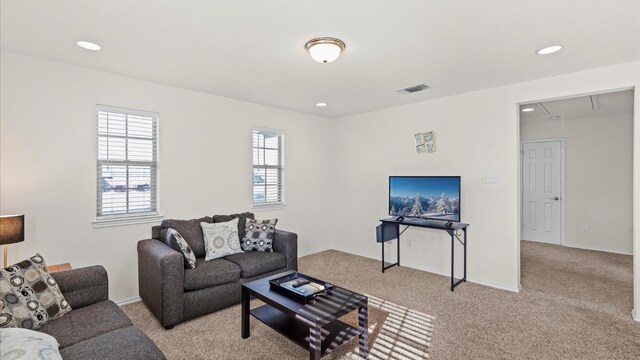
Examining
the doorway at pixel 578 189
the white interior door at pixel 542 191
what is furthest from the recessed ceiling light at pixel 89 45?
the white interior door at pixel 542 191

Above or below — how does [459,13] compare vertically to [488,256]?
above

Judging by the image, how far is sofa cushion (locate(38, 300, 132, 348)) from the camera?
1.78 m

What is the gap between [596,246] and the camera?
5.61 meters

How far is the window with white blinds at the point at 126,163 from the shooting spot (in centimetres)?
327

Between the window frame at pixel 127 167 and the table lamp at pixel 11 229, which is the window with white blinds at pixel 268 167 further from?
the table lamp at pixel 11 229

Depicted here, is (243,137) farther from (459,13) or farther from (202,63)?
(459,13)

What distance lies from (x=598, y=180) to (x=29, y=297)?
759 centimetres

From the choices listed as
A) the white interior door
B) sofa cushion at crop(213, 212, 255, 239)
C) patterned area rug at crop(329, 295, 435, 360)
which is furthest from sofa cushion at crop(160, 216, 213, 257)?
the white interior door

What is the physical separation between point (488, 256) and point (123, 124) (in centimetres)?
450

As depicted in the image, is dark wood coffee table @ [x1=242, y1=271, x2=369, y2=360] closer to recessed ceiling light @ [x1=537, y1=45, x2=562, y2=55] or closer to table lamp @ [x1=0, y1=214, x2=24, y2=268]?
table lamp @ [x1=0, y1=214, x2=24, y2=268]

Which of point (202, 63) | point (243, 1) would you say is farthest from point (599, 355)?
point (202, 63)

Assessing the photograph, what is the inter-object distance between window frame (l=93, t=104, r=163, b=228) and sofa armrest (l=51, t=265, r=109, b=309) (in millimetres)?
1083

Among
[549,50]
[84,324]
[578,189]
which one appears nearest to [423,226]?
[549,50]

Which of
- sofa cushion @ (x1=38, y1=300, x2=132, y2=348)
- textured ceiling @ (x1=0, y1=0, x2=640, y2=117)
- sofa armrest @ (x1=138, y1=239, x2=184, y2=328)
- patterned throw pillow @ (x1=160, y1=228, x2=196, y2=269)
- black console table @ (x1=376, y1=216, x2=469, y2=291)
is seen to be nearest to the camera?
sofa cushion @ (x1=38, y1=300, x2=132, y2=348)
